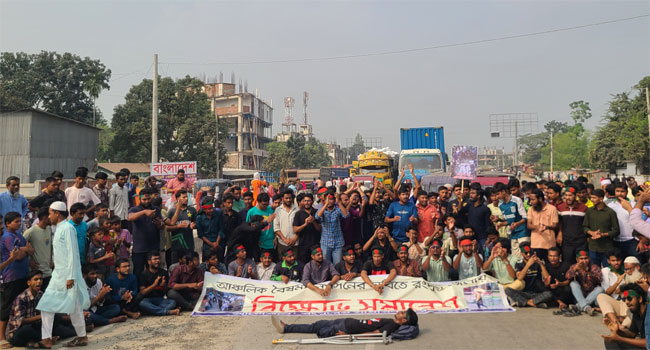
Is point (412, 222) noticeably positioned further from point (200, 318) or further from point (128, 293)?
point (128, 293)

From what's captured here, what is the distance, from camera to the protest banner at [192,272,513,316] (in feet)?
24.7

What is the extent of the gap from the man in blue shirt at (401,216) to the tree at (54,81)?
144 feet

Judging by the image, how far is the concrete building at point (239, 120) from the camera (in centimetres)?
8606

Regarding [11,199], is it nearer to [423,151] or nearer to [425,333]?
[425,333]

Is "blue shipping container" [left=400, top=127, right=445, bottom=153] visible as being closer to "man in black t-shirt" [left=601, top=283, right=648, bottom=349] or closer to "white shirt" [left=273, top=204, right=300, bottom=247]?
"white shirt" [left=273, top=204, right=300, bottom=247]

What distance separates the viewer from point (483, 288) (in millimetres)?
7832

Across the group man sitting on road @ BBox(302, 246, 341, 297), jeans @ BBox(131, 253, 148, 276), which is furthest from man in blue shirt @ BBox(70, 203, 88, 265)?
man sitting on road @ BBox(302, 246, 341, 297)

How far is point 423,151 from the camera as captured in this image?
23219mm

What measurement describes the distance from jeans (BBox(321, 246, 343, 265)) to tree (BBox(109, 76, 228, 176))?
114 feet

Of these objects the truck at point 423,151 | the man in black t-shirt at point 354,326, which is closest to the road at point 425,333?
the man in black t-shirt at point 354,326

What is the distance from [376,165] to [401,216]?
51.8ft

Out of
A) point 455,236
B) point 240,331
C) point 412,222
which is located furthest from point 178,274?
point 455,236

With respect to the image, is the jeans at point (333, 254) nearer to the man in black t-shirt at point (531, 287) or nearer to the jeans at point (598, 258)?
the man in black t-shirt at point (531, 287)

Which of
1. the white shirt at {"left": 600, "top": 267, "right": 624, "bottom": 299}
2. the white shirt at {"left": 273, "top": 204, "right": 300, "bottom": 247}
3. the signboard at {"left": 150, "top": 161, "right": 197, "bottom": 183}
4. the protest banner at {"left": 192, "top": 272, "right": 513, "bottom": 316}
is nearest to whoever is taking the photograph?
the white shirt at {"left": 600, "top": 267, "right": 624, "bottom": 299}
